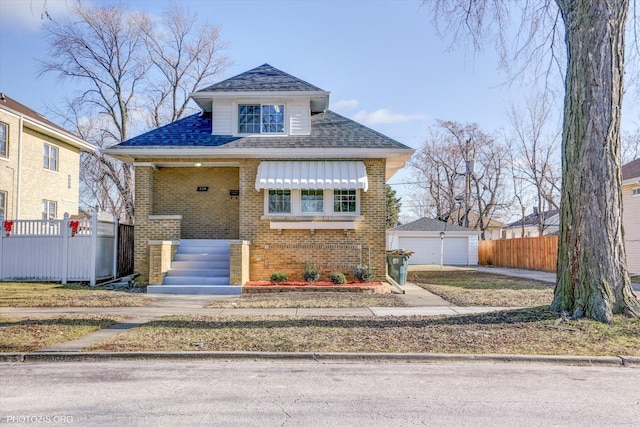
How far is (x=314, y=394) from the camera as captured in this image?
16.5 ft

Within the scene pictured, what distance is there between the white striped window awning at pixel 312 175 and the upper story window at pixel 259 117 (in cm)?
155

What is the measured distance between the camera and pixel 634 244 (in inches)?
818

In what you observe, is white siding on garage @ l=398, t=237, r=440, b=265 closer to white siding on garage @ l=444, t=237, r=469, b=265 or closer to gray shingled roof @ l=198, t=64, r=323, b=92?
white siding on garage @ l=444, t=237, r=469, b=265

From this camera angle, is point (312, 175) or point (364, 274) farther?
point (312, 175)

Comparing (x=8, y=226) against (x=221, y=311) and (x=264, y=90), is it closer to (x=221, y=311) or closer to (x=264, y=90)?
(x=264, y=90)

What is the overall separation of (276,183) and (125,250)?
6.77m

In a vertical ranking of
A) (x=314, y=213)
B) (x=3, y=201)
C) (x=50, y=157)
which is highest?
(x=50, y=157)

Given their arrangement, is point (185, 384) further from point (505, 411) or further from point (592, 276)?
point (592, 276)

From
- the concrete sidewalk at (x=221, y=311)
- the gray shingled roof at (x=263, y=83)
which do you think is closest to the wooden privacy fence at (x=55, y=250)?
the concrete sidewalk at (x=221, y=311)

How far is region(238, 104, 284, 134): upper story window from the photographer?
51.8ft

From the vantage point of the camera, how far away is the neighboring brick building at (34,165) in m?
20.2

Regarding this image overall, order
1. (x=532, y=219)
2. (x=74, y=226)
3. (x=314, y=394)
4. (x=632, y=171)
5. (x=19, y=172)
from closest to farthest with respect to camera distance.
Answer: (x=314, y=394) → (x=74, y=226) → (x=19, y=172) → (x=632, y=171) → (x=532, y=219)

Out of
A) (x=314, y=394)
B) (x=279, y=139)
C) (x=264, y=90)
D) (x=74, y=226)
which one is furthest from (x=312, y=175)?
(x=314, y=394)

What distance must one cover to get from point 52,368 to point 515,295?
36.7 feet
